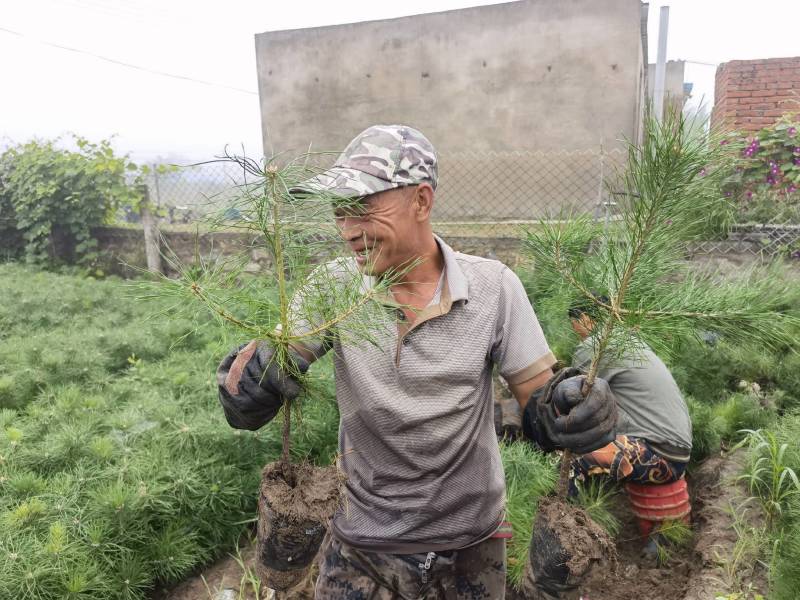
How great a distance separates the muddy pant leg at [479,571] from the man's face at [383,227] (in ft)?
2.80

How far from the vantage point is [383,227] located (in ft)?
4.99

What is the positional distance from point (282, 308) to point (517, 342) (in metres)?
0.67

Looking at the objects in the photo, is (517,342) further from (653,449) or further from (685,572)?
(685,572)

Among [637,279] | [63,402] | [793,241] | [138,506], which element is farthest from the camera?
[793,241]

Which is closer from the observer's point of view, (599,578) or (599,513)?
(599,578)

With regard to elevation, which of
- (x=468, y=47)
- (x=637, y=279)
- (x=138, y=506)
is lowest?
(x=138, y=506)

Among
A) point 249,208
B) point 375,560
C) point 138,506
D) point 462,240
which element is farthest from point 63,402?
point 462,240

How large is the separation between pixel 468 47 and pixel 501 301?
808cm

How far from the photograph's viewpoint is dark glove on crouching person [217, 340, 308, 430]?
4.40 feet

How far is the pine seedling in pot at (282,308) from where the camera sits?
1186 mm

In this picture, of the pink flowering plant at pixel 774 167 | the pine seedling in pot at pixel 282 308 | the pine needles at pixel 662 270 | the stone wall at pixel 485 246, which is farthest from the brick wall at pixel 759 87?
the pine seedling in pot at pixel 282 308

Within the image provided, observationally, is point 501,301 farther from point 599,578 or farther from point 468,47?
point 468,47

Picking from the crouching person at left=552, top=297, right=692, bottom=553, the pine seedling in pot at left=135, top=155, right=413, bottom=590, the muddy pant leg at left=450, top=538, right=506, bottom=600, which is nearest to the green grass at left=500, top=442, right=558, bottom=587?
the crouching person at left=552, top=297, right=692, bottom=553

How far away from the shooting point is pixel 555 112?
8.41 metres
